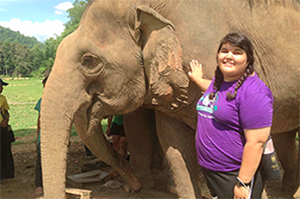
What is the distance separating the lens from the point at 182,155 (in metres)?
2.52

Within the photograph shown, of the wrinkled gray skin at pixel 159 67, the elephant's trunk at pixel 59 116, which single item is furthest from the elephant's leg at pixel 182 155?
the elephant's trunk at pixel 59 116

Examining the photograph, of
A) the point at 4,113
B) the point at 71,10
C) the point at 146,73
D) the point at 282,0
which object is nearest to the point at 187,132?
the point at 146,73

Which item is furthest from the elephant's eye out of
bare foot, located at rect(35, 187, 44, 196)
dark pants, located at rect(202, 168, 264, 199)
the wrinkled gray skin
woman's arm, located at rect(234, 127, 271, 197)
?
bare foot, located at rect(35, 187, 44, 196)

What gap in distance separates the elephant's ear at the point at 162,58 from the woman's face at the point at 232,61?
683 mm

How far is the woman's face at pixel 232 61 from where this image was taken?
1.43 m

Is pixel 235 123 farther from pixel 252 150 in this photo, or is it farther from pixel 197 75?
pixel 197 75

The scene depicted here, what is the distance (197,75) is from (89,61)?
89cm

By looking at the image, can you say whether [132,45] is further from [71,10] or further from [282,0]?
[71,10]

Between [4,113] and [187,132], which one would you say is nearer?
[187,132]

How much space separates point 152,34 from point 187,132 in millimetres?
942

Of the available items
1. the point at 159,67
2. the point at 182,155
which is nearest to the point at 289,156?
the point at 182,155

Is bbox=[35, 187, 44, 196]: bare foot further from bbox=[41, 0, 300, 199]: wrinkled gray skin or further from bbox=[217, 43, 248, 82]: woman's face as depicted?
bbox=[217, 43, 248, 82]: woman's face

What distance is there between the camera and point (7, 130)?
13.9ft

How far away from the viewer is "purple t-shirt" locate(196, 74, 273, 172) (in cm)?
135
